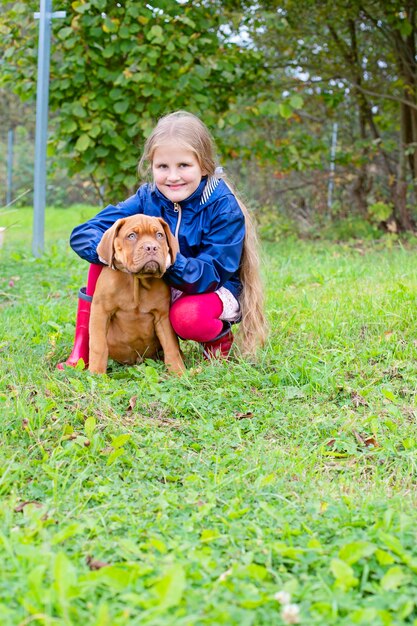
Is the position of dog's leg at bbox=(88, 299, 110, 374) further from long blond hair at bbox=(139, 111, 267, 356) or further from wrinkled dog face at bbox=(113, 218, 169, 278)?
long blond hair at bbox=(139, 111, 267, 356)

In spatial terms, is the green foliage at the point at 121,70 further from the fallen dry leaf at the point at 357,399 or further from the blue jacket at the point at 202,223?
the fallen dry leaf at the point at 357,399

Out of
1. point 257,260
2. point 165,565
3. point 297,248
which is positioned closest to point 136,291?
point 257,260

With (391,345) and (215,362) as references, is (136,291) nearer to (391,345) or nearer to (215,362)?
(215,362)

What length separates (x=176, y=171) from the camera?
4.04 m

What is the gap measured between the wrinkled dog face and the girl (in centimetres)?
24

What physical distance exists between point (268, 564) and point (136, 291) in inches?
76.3

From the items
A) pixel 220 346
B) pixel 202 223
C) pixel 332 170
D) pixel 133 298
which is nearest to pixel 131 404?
pixel 133 298

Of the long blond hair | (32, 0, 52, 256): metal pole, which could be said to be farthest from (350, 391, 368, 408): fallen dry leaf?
(32, 0, 52, 256): metal pole

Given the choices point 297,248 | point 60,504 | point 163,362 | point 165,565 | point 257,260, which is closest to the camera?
point 165,565

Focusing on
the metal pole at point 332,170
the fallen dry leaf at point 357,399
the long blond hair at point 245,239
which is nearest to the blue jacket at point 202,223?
the long blond hair at point 245,239

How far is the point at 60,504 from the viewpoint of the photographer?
2537 millimetres

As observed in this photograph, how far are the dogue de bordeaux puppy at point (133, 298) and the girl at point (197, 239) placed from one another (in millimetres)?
104

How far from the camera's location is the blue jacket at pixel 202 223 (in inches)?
159

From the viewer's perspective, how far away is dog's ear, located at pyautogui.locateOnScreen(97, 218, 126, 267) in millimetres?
3674
